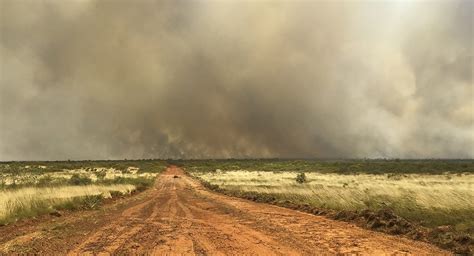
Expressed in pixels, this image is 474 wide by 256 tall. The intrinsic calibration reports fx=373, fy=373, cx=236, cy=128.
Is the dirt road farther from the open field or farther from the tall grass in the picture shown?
the tall grass

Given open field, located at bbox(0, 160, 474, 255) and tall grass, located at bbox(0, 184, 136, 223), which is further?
tall grass, located at bbox(0, 184, 136, 223)

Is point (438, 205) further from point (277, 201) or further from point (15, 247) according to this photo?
point (15, 247)

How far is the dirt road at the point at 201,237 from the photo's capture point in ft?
32.6

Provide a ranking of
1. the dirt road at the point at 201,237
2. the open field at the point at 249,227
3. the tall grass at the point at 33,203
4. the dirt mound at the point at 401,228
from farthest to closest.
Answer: the tall grass at the point at 33,203 < the dirt mound at the point at 401,228 < the open field at the point at 249,227 < the dirt road at the point at 201,237

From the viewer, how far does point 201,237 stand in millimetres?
11820

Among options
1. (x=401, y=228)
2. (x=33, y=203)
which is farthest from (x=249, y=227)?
(x=33, y=203)

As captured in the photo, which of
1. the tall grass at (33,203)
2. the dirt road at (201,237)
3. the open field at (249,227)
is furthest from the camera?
the tall grass at (33,203)

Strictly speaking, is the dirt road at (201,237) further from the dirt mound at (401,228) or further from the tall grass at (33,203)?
the tall grass at (33,203)

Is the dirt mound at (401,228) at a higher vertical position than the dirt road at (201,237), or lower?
higher

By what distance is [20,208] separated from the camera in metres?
17.2

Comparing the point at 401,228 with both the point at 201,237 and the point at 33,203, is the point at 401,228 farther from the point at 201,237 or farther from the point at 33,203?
the point at 33,203

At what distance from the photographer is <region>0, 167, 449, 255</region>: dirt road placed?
9.94 meters

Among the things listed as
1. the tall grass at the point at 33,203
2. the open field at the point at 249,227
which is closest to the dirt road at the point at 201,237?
the open field at the point at 249,227

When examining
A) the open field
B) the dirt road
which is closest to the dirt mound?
the open field
